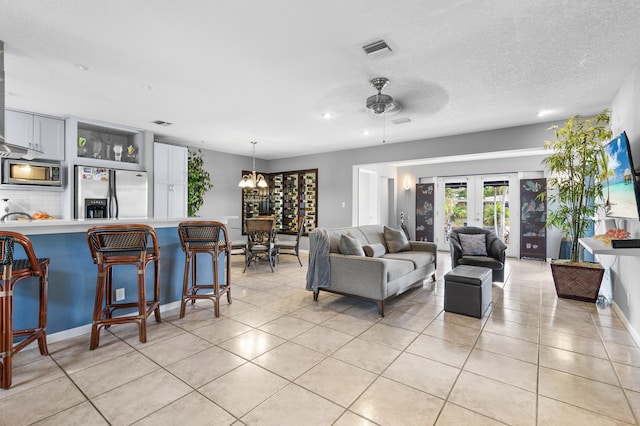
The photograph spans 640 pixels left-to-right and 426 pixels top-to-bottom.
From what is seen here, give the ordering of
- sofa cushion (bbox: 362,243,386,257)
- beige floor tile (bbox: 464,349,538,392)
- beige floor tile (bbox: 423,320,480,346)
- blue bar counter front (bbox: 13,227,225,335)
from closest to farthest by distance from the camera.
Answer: beige floor tile (bbox: 464,349,538,392), blue bar counter front (bbox: 13,227,225,335), beige floor tile (bbox: 423,320,480,346), sofa cushion (bbox: 362,243,386,257)

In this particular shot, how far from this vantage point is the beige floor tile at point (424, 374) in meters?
1.96

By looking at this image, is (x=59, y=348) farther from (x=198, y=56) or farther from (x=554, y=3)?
(x=554, y=3)

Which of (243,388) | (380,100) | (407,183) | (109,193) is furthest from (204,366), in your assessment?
(407,183)

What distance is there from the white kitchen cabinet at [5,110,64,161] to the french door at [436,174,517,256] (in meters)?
8.21

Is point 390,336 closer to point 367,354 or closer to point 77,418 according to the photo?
point 367,354

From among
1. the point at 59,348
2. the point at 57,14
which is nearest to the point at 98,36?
the point at 57,14

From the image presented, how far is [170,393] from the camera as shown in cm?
189

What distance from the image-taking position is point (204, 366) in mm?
2211

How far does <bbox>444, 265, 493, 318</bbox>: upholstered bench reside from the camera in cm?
318

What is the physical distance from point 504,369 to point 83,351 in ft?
10.7

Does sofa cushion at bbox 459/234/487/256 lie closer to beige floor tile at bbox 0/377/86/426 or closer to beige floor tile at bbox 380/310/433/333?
beige floor tile at bbox 380/310/433/333

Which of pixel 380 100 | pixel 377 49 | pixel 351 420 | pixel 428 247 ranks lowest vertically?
pixel 351 420

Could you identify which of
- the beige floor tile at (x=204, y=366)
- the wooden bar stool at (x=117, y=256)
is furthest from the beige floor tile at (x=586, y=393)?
the wooden bar stool at (x=117, y=256)

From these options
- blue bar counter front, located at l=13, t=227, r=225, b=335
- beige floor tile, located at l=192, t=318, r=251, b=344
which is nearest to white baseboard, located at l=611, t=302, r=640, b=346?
beige floor tile, located at l=192, t=318, r=251, b=344
